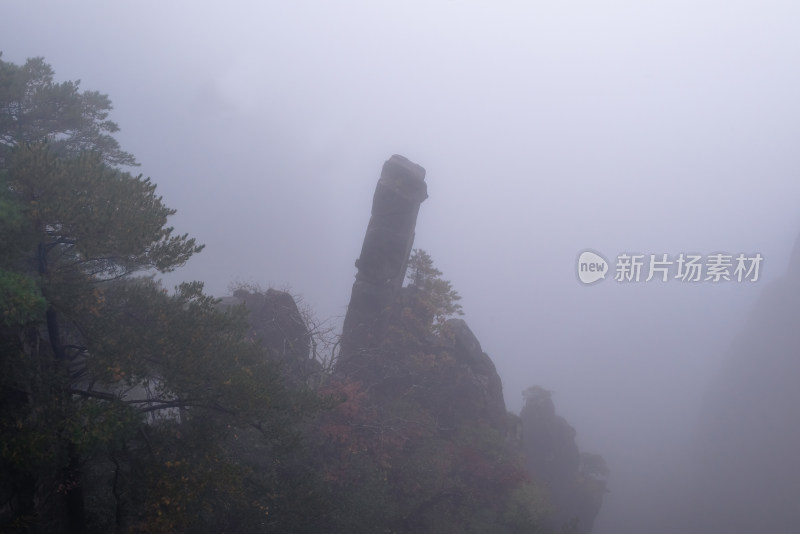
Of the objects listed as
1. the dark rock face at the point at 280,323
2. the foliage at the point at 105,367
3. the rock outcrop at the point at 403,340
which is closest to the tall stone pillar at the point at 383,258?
the rock outcrop at the point at 403,340

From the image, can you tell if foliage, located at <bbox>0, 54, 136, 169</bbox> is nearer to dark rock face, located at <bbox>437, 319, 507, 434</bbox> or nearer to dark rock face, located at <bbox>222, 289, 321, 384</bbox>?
dark rock face, located at <bbox>222, 289, 321, 384</bbox>

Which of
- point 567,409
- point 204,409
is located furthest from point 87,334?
point 567,409

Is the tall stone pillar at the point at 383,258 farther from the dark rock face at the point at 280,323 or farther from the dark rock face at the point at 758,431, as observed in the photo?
the dark rock face at the point at 758,431

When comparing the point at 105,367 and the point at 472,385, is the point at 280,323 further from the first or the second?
the point at 105,367

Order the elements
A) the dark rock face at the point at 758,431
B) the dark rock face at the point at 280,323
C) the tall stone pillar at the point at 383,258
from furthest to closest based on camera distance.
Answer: the dark rock face at the point at 758,431 → the tall stone pillar at the point at 383,258 → the dark rock face at the point at 280,323

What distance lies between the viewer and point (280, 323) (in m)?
23.3

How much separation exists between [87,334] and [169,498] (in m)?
3.66

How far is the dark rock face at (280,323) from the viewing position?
73.3ft

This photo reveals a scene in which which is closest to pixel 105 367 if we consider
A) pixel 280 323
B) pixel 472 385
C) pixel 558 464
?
pixel 280 323

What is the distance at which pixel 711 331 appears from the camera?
164375 millimetres

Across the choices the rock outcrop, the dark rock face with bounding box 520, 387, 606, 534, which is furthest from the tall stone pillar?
the dark rock face with bounding box 520, 387, 606, 534

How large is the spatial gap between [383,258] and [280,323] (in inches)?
229

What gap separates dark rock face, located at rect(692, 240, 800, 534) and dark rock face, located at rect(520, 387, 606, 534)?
3259 centimetres

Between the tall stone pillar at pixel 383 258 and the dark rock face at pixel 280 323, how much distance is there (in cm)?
197
